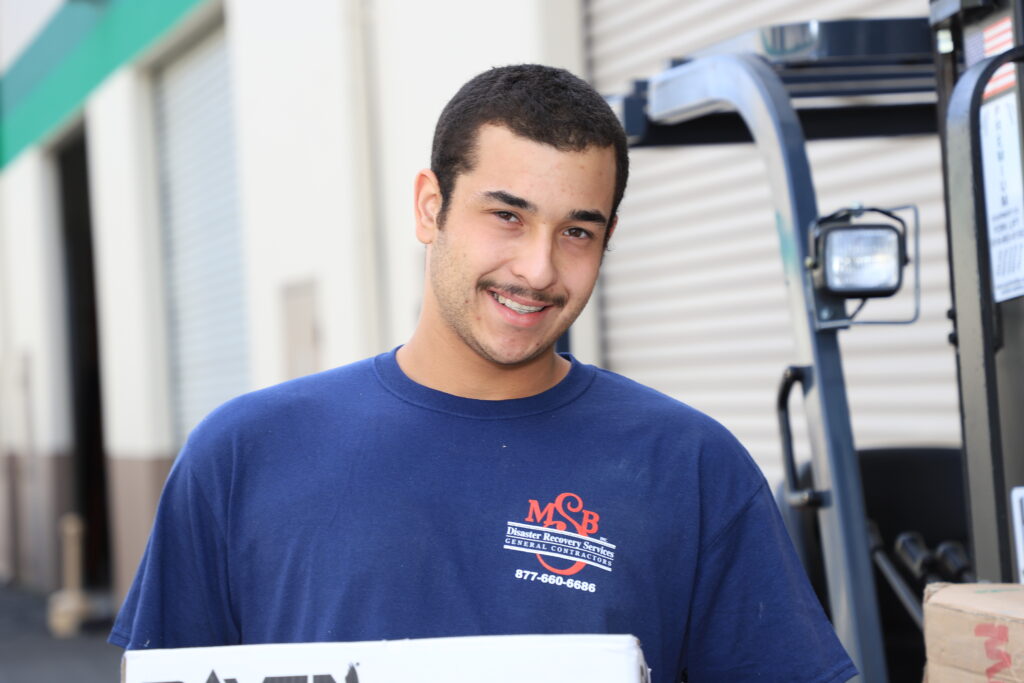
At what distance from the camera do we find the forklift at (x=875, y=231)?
246cm

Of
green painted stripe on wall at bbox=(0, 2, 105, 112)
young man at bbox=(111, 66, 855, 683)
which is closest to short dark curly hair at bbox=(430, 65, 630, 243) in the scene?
young man at bbox=(111, 66, 855, 683)

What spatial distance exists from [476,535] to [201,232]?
9.88 metres

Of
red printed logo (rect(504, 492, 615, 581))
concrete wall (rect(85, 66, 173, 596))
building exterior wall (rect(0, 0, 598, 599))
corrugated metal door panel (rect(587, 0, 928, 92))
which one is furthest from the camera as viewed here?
concrete wall (rect(85, 66, 173, 596))

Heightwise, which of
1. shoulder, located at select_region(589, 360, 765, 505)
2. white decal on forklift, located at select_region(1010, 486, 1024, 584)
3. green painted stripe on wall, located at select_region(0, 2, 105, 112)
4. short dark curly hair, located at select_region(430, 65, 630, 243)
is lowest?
white decal on forklift, located at select_region(1010, 486, 1024, 584)

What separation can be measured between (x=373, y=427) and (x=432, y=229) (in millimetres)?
331

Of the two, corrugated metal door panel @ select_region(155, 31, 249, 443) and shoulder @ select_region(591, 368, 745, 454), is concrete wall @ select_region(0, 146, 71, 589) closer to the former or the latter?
corrugated metal door panel @ select_region(155, 31, 249, 443)

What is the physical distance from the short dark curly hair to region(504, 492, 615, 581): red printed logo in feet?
1.57

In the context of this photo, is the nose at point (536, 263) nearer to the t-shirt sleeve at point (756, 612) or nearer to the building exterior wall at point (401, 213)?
the t-shirt sleeve at point (756, 612)

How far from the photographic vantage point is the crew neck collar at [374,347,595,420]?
2.14 m

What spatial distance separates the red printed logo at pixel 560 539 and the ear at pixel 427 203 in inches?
18.5

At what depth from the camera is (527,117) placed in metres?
2.09

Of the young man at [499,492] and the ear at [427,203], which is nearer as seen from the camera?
the young man at [499,492]

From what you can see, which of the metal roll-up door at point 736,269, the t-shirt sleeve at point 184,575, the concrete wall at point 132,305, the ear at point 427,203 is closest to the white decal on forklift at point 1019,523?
the ear at point 427,203

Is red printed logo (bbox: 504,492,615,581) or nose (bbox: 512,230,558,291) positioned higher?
nose (bbox: 512,230,558,291)
